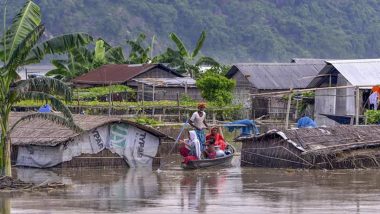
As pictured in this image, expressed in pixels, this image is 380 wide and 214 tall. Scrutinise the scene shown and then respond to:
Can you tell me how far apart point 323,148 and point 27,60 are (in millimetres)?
7141

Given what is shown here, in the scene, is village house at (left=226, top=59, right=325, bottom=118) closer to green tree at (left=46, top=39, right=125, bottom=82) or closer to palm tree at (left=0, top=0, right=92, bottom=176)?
green tree at (left=46, top=39, right=125, bottom=82)

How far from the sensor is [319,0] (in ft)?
335

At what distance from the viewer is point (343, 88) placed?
29047mm

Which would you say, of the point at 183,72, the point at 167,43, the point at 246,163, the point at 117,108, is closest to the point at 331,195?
the point at 246,163

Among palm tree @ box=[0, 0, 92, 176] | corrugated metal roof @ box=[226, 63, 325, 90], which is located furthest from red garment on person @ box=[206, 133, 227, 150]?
corrugated metal roof @ box=[226, 63, 325, 90]

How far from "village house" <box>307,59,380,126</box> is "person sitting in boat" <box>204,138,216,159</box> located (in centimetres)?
690

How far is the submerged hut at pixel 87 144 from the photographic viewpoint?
2203cm

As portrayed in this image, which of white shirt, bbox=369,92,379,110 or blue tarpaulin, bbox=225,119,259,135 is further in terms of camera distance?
white shirt, bbox=369,92,379,110

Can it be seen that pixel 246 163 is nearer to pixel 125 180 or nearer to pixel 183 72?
pixel 125 180

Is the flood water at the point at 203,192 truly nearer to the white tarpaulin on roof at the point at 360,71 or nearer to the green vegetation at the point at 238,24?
the white tarpaulin on roof at the point at 360,71

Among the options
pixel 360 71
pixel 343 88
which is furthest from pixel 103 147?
pixel 360 71

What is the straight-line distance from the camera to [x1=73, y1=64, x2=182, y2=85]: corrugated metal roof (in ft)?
135

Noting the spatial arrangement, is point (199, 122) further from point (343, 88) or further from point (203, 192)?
point (343, 88)

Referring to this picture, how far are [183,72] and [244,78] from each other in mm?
6351
